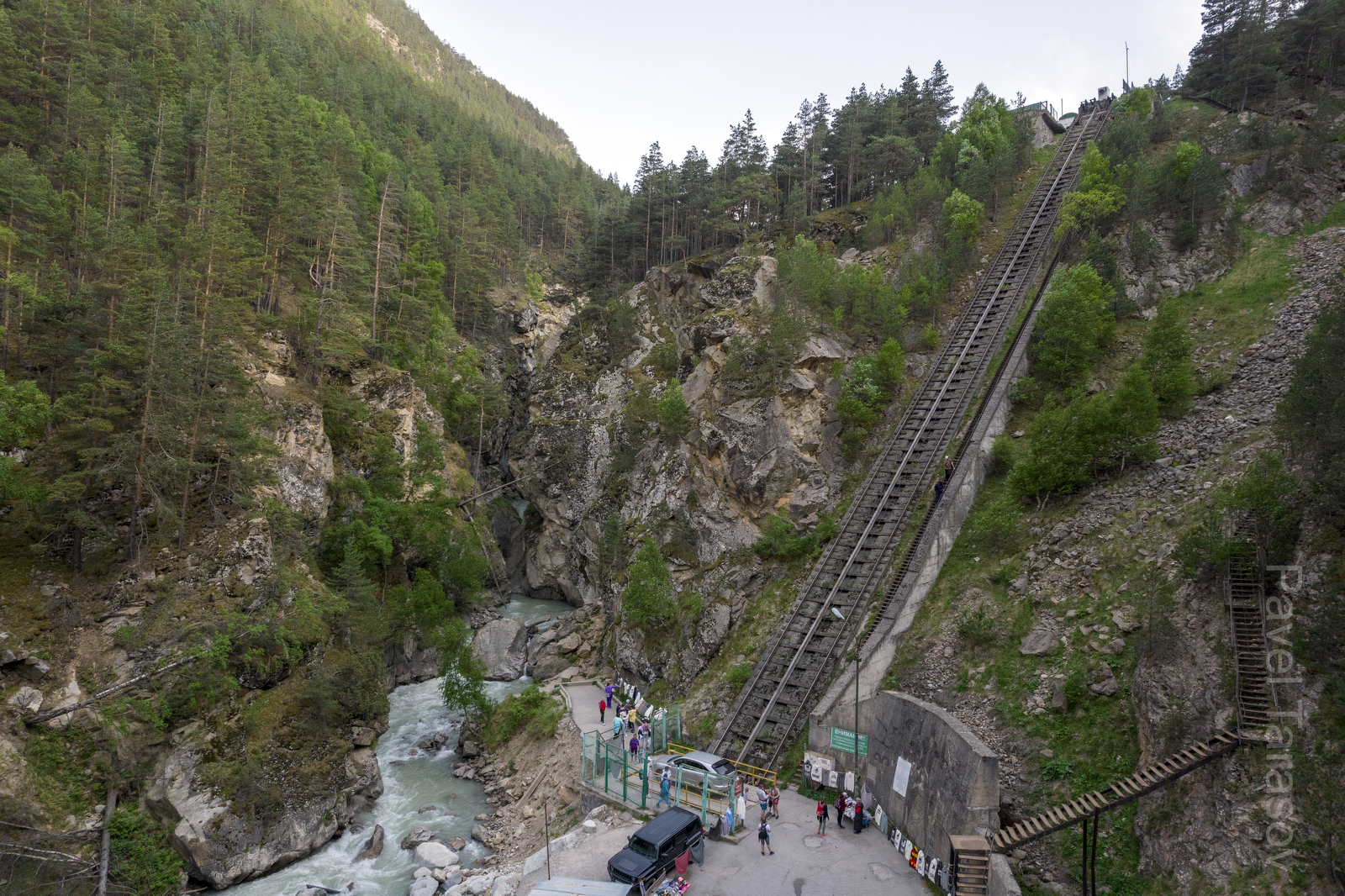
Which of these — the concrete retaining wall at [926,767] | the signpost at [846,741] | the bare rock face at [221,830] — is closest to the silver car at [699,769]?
the signpost at [846,741]

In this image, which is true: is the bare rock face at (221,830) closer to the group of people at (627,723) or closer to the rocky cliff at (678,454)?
the group of people at (627,723)

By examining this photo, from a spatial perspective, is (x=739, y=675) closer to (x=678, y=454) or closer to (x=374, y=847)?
(x=678, y=454)

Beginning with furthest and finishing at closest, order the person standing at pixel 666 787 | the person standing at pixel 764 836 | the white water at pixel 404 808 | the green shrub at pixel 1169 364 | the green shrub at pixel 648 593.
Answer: the green shrub at pixel 648 593 < the green shrub at pixel 1169 364 < the white water at pixel 404 808 < the person standing at pixel 666 787 < the person standing at pixel 764 836

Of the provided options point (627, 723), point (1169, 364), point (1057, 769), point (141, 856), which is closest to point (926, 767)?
point (1057, 769)

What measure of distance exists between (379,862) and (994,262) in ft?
149

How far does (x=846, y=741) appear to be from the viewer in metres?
20.8

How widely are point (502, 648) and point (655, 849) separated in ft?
80.1

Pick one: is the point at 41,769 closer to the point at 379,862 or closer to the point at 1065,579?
the point at 379,862

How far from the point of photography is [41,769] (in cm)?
2114

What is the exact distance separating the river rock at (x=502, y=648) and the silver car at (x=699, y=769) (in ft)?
60.1

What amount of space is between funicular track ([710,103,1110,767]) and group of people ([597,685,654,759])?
112 inches

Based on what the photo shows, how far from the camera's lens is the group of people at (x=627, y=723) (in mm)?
24500

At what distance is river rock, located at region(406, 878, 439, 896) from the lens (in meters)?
20.9

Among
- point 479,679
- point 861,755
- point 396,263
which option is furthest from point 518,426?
point 861,755
